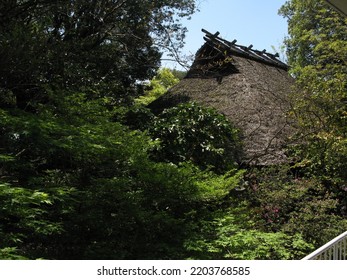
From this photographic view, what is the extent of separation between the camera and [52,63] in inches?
287

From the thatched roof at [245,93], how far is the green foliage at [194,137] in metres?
0.82

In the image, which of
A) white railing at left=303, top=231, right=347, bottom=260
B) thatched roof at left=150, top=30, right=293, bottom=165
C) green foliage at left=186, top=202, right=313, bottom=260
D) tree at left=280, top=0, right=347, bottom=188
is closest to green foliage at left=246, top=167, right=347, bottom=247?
tree at left=280, top=0, right=347, bottom=188

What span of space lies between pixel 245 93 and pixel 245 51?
332 cm

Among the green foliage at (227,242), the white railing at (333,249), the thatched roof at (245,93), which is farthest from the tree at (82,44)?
the white railing at (333,249)

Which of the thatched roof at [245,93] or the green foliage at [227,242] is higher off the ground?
the thatched roof at [245,93]

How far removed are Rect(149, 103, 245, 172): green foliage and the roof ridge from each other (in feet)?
14.4

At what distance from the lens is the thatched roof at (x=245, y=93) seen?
888 cm

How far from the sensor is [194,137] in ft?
24.9

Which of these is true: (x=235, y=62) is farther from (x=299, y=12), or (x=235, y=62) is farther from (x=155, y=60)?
(x=299, y=12)

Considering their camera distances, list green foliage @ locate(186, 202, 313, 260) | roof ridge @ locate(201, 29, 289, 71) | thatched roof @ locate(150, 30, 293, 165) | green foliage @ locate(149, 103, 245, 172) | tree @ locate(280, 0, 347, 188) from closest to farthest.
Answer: green foliage @ locate(186, 202, 313, 260) → green foliage @ locate(149, 103, 245, 172) → tree @ locate(280, 0, 347, 188) → thatched roof @ locate(150, 30, 293, 165) → roof ridge @ locate(201, 29, 289, 71)

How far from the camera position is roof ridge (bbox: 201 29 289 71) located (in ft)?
39.0

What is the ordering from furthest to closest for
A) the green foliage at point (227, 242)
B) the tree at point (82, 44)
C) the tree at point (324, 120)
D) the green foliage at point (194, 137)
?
the tree at point (324, 120), the green foliage at point (194, 137), the tree at point (82, 44), the green foliage at point (227, 242)

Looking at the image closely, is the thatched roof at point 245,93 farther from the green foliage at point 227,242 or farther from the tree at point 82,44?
the green foliage at point 227,242

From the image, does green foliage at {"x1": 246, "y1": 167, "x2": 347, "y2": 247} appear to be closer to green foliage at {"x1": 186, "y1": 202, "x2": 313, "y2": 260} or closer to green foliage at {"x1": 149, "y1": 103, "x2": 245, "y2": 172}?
green foliage at {"x1": 149, "y1": 103, "x2": 245, "y2": 172}
